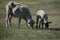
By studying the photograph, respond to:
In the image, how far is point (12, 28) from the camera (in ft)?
55.5

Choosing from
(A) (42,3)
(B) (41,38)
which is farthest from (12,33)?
(A) (42,3)

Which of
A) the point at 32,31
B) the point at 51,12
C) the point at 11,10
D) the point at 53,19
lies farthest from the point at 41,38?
the point at 51,12

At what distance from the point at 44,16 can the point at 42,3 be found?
1112cm

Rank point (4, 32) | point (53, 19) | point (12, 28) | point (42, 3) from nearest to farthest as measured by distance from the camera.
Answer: point (4, 32), point (12, 28), point (53, 19), point (42, 3)

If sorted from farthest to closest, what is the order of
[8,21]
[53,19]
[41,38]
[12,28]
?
[53,19] < [8,21] < [12,28] < [41,38]

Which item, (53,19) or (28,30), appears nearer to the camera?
(28,30)

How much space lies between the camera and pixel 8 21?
18.1 metres

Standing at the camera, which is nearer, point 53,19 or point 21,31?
point 21,31

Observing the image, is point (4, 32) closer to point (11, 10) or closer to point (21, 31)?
point (21, 31)

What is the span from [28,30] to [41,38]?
6.10 ft

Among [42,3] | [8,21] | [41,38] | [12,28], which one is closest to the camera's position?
[41,38]

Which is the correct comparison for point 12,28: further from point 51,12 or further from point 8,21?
point 51,12

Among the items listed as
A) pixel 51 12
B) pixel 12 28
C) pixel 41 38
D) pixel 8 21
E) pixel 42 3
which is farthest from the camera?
pixel 42 3

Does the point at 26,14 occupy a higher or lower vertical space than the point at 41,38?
higher
